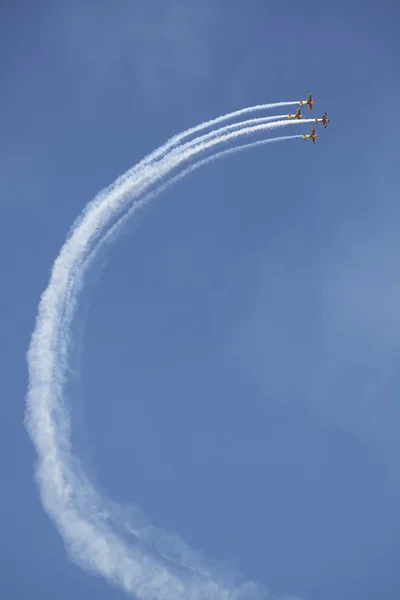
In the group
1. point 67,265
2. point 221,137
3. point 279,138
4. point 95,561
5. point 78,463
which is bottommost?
point 95,561

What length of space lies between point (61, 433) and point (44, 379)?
5.30 m

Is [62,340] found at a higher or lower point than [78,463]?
higher

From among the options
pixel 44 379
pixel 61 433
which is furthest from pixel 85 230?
pixel 61 433

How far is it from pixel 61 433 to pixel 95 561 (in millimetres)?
12886

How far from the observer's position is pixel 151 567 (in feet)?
219

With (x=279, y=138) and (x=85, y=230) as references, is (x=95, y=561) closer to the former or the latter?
(x=85, y=230)

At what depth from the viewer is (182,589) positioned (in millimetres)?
66938

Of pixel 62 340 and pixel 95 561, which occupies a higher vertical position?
pixel 62 340

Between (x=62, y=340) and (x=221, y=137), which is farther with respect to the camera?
(x=221, y=137)

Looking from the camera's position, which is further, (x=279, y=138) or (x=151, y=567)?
(x=279, y=138)

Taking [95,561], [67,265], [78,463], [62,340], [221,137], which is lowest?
[95,561]

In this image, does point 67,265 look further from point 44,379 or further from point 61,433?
point 61,433

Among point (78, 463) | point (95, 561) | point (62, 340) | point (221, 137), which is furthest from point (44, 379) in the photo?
point (221, 137)

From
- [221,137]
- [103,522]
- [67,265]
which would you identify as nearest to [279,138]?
[221,137]
